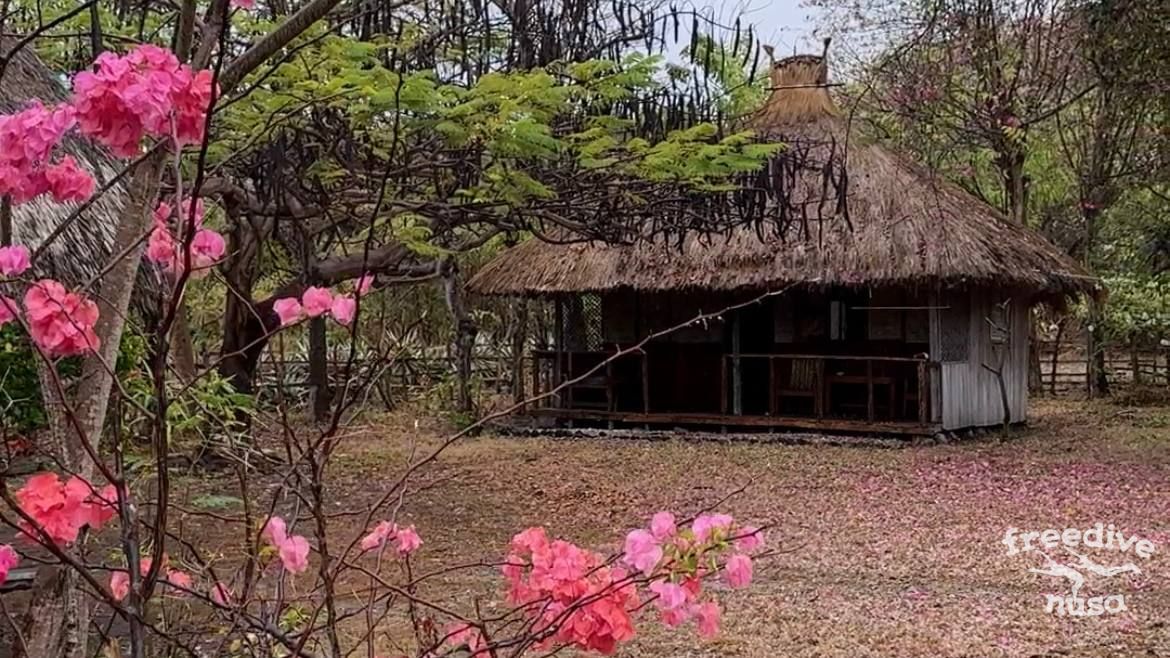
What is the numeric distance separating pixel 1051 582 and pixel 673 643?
7.04ft

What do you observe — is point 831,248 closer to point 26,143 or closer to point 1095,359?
point 1095,359

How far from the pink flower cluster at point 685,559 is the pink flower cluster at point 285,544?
0.53 m

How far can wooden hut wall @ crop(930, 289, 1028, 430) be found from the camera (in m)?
11.9

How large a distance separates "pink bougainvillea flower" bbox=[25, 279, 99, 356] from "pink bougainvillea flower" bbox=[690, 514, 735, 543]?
2.92 ft

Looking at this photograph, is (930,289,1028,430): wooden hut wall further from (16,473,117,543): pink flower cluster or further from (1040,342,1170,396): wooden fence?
(16,473,117,543): pink flower cluster

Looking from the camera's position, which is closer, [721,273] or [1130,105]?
[1130,105]

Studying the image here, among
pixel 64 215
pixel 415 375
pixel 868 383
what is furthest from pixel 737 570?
pixel 415 375

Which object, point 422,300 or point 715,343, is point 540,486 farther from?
point 422,300

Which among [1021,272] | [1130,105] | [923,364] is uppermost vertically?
[1130,105]

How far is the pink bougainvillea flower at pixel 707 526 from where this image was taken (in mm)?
1649

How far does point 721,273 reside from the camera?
12.4m

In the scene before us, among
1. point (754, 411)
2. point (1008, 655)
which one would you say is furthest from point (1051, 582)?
point (754, 411)

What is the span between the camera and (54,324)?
5.23 feet

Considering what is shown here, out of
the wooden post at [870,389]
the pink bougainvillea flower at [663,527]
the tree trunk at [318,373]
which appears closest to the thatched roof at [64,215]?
the pink bougainvillea flower at [663,527]
